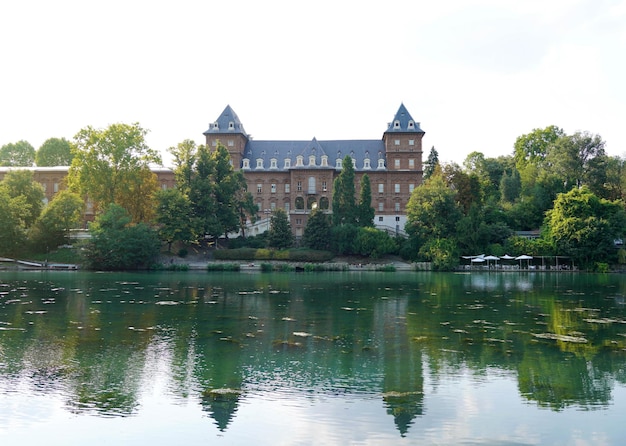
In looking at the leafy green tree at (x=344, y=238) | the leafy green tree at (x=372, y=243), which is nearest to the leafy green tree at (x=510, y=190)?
the leafy green tree at (x=372, y=243)

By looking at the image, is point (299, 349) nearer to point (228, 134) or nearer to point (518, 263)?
point (518, 263)

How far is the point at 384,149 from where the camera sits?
69.2 metres

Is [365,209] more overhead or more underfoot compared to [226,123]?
more underfoot

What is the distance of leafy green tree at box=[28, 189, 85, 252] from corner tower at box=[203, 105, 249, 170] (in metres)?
19.4

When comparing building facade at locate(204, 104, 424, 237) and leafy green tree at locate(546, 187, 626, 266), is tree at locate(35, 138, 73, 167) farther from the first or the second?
leafy green tree at locate(546, 187, 626, 266)

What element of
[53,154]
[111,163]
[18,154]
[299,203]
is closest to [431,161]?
[299,203]

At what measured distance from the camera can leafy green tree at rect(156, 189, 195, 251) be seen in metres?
49.3

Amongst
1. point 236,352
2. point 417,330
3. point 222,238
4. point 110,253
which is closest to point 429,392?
point 236,352

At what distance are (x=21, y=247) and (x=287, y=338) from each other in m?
45.4

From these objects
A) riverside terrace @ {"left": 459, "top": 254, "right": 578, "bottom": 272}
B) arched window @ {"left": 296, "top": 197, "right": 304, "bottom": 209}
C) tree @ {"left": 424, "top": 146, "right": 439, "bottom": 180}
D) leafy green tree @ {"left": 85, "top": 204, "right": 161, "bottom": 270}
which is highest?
tree @ {"left": 424, "top": 146, "right": 439, "bottom": 180}

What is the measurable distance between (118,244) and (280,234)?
586 inches

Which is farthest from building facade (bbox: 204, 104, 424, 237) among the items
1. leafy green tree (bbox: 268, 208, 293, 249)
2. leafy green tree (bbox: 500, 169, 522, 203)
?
leafy green tree (bbox: 500, 169, 522, 203)

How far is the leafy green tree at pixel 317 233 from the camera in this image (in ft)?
172

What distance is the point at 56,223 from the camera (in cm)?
5056
